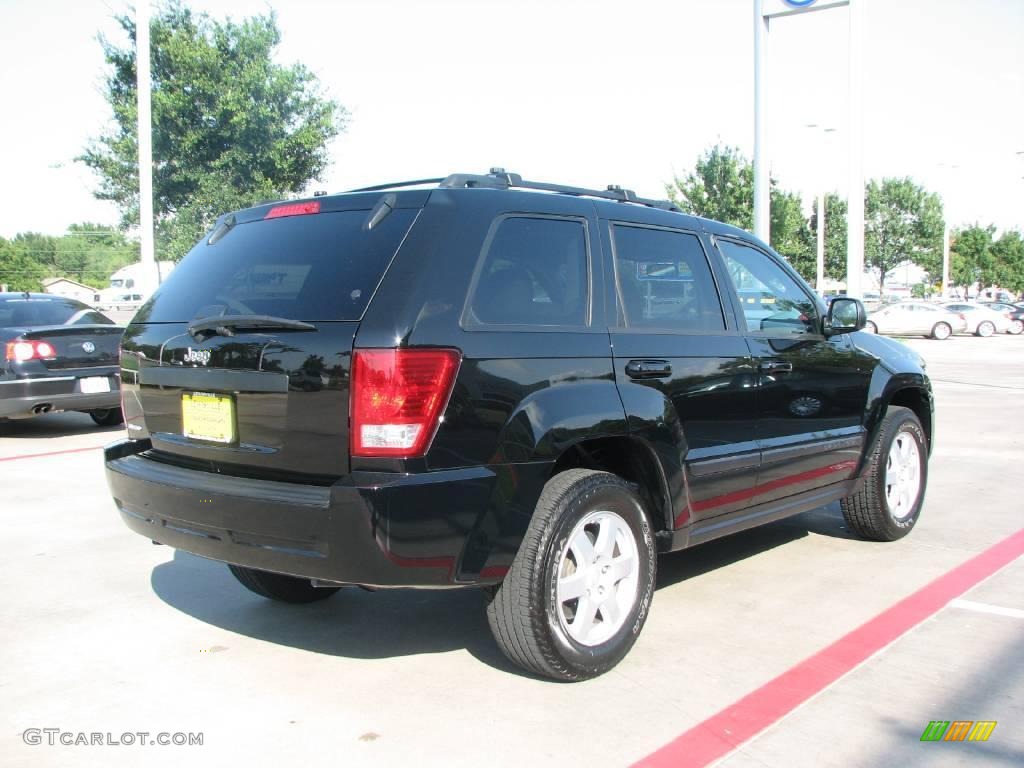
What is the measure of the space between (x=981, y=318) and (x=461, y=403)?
40874mm

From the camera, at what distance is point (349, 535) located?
124 inches

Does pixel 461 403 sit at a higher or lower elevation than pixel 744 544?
higher

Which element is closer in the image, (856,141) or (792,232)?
(856,141)

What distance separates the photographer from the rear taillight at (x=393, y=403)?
125 inches

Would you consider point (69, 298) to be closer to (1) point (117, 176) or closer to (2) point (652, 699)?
(2) point (652, 699)

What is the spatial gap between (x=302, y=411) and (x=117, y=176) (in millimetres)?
30351

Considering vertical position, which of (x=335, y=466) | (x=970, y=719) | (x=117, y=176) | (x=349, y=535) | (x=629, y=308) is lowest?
(x=970, y=719)

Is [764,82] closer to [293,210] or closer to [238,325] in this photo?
[293,210]

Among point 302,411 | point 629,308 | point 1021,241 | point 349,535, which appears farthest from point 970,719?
point 1021,241

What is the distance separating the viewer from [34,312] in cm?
1027

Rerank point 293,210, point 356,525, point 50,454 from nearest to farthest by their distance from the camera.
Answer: point 356,525 → point 293,210 → point 50,454

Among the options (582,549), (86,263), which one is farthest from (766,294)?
A: (86,263)

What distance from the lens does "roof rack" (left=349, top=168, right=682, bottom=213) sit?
12.2 feet

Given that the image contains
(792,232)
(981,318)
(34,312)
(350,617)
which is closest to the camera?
(350,617)
